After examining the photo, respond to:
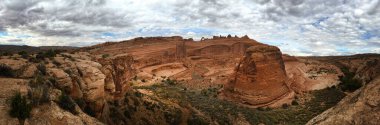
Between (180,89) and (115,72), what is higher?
(115,72)

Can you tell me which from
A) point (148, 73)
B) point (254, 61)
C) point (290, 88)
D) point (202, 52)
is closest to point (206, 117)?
point (254, 61)

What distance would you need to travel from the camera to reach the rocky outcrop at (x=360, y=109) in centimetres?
1447

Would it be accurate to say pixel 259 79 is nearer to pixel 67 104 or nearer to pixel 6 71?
pixel 67 104

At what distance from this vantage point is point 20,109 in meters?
19.1

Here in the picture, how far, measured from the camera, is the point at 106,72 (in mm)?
33062

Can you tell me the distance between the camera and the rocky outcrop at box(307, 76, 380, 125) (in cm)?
1447

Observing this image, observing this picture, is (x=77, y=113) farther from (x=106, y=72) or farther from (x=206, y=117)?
(x=206, y=117)

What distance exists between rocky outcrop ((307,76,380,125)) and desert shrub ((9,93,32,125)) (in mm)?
13878

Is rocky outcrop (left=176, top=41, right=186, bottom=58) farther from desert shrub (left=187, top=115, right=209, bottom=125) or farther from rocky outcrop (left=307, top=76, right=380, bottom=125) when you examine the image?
rocky outcrop (left=307, top=76, right=380, bottom=125)

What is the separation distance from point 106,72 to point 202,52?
85652mm

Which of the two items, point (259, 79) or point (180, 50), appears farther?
point (180, 50)

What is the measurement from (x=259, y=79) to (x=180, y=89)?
16.8 m

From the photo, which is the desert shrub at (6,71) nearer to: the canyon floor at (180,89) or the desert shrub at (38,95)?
the canyon floor at (180,89)

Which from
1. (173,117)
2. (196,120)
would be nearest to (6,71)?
(173,117)
